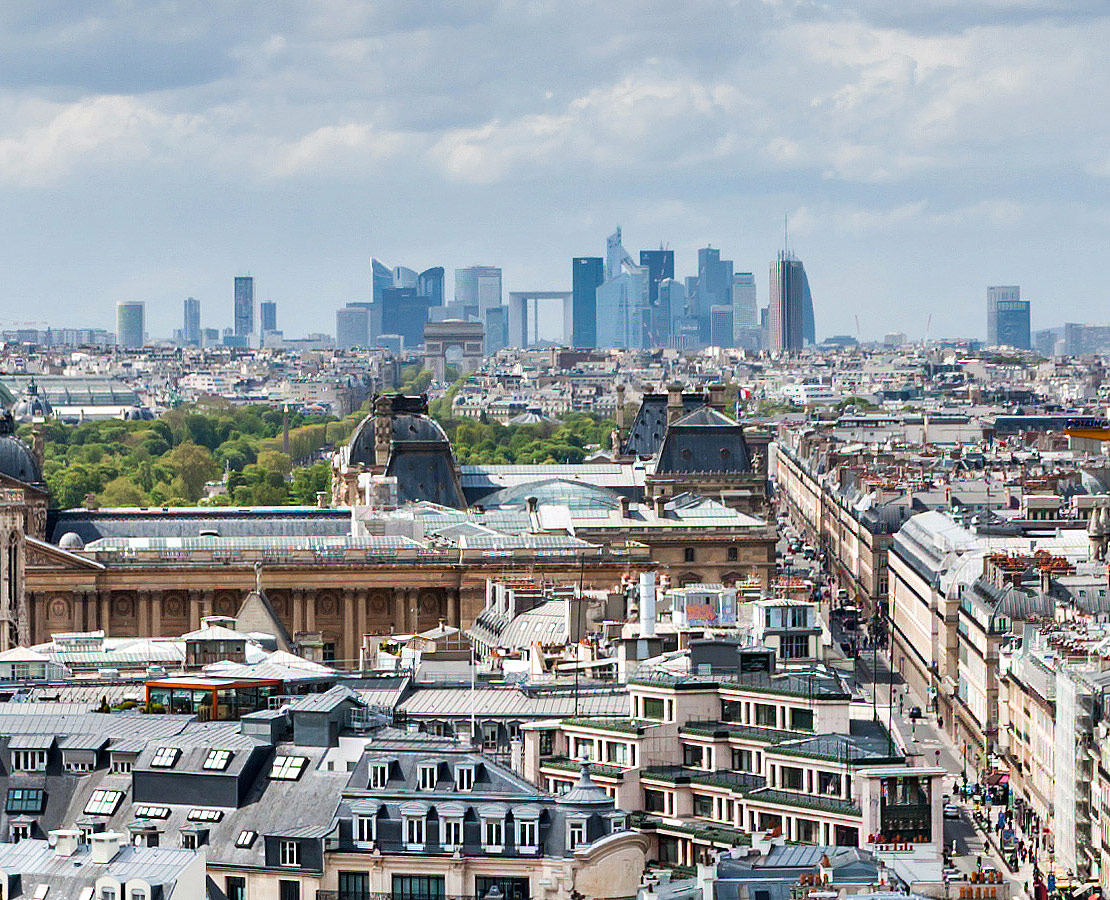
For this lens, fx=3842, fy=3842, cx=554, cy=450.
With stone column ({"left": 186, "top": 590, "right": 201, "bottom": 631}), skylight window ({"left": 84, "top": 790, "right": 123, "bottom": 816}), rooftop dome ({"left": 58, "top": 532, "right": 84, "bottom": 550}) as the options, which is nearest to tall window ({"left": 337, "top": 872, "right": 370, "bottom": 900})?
Answer: skylight window ({"left": 84, "top": 790, "right": 123, "bottom": 816})

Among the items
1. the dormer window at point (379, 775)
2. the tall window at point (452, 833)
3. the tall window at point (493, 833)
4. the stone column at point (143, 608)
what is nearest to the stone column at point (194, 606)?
the stone column at point (143, 608)

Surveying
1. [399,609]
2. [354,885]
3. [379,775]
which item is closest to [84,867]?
[354,885]

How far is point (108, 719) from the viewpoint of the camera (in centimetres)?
5931

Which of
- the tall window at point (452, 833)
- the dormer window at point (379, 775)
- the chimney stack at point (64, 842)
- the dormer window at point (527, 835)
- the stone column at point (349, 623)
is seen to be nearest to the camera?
the chimney stack at point (64, 842)

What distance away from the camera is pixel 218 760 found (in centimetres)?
5397

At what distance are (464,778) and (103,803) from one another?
5.43 m

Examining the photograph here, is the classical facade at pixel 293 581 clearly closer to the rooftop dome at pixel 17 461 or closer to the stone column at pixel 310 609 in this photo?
the stone column at pixel 310 609

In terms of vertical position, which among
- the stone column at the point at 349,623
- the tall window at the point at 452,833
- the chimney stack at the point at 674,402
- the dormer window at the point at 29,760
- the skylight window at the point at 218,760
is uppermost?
the chimney stack at the point at 674,402

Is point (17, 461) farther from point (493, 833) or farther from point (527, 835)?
point (527, 835)

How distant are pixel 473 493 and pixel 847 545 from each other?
2188 centimetres

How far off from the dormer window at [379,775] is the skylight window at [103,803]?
3927mm

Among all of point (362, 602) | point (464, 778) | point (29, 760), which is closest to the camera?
point (464, 778)

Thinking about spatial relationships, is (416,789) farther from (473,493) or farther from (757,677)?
(473,493)

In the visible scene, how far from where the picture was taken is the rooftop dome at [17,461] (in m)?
124
